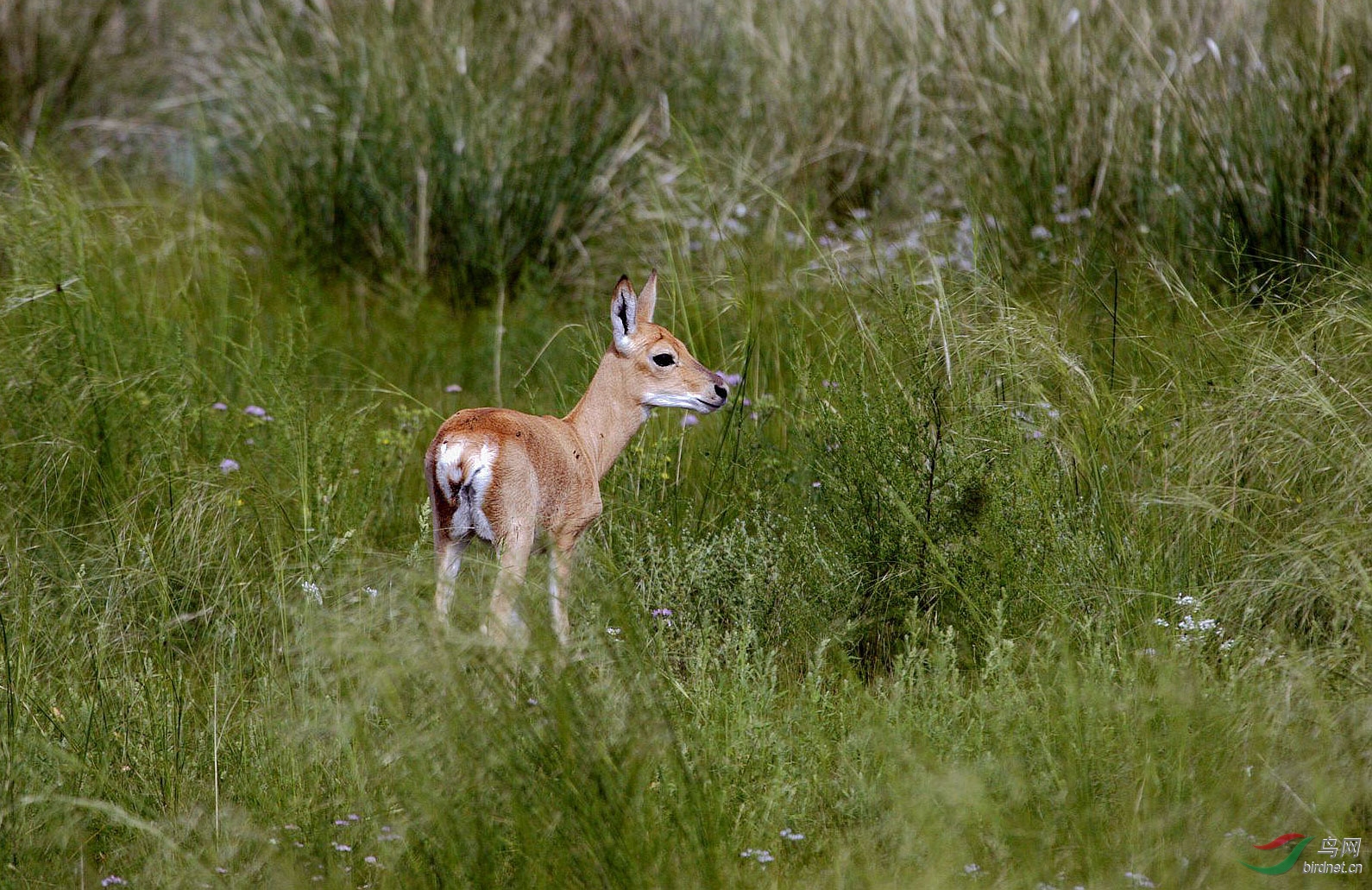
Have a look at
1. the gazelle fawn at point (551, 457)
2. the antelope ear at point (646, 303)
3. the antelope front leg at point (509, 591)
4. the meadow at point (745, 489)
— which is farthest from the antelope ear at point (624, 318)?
the antelope front leg at point (509, 591)

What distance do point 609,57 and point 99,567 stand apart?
15.8ft

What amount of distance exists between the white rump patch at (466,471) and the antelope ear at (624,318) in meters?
0.75

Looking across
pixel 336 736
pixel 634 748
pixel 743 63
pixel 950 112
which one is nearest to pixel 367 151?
pixel 743 63

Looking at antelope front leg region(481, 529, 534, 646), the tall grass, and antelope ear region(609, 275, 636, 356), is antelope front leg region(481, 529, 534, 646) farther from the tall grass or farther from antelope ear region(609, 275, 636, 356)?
the tall grass

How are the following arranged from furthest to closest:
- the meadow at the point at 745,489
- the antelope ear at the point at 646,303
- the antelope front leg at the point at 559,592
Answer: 1. the antelope ear at the point at 646,303
2. the antelope front leg at the point at 559,592
3. the meadow at the point at 745,489

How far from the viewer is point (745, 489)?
4.66 meters

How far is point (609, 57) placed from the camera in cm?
809

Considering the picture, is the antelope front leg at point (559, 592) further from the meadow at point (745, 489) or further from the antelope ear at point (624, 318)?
the antelope ear at point (624, 318)

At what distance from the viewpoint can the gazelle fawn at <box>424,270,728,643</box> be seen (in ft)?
12.2

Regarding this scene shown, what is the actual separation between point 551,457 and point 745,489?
0.86 meters

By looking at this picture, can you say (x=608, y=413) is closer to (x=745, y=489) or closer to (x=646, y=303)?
(x=646, y=303)

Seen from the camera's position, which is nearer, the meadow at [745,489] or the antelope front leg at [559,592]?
the meadow at [745,489]

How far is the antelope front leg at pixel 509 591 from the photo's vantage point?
9.73 feet

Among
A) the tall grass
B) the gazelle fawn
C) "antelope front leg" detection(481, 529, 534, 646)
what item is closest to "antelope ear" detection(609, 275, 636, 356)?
the gazelle fawn
